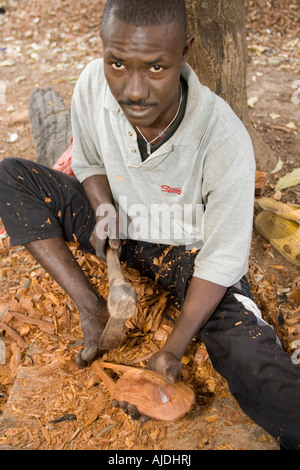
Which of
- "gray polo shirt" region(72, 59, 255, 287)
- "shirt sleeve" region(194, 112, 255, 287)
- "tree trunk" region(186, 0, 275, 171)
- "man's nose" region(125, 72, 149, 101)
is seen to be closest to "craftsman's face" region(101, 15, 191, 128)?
"man's nose" region(125, 72, 149, 101)

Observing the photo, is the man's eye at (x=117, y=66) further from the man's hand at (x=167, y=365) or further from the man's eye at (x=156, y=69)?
the man's hand at (x=167, y=365)

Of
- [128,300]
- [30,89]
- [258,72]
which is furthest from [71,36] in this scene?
[128,300]

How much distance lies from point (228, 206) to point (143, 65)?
67cm

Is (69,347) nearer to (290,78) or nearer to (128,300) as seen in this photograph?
(128,300)

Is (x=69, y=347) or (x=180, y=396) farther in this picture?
(x=69, y=347)

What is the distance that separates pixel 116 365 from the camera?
6.82 ft

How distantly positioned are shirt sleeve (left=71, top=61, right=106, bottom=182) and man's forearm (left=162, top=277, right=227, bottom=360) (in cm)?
87

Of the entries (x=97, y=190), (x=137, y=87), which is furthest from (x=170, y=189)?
(x=137, y=87)

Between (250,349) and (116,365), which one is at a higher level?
(250,349)

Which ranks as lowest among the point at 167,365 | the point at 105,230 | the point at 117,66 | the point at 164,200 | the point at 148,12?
the point at 167,365

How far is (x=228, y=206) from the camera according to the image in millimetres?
1894

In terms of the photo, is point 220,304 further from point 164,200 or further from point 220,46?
point 220,46

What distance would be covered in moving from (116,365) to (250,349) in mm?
638

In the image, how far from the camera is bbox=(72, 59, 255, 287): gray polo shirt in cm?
187
